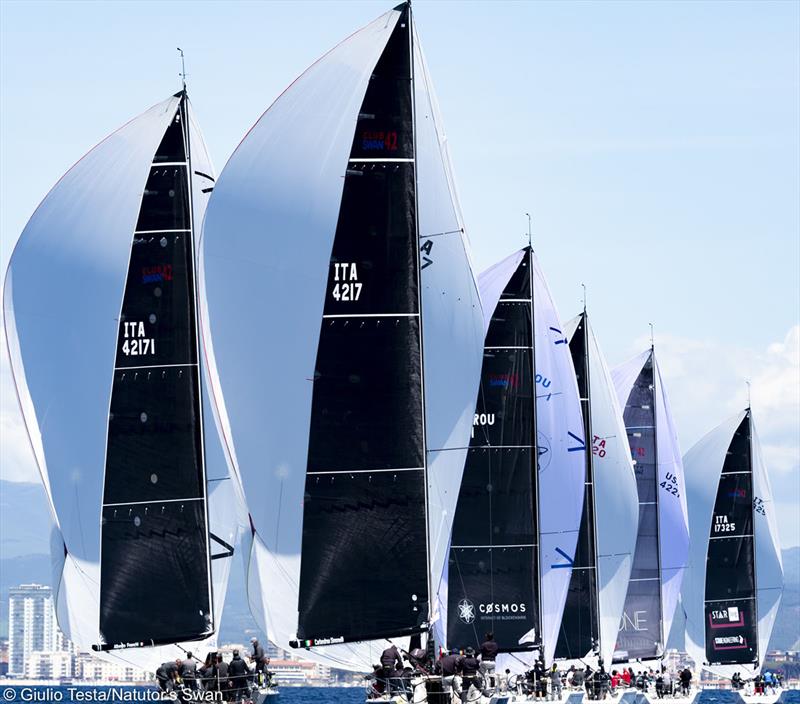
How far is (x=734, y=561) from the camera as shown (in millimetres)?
58312

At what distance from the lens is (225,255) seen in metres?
31.8

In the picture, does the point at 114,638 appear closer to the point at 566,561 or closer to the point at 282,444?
the point at 282,444

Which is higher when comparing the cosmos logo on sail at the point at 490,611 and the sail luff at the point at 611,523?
the sail luff at the point at 611,523

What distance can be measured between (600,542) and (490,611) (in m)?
9.18

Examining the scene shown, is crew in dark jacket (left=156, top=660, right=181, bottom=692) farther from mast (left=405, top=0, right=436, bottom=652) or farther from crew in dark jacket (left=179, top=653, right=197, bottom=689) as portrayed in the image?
mast (left=405, top=0, right=436, bottom=652)

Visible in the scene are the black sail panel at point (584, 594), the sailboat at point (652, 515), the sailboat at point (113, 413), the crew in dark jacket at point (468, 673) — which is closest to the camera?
the crew in dark jacket at point (468, 673)

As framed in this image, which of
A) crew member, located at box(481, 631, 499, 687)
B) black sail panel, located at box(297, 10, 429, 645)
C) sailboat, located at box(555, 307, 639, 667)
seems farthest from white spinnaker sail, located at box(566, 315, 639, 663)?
black sail panel, located at box(297, 10, 429, 645)

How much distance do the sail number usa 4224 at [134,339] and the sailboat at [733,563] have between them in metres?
28.9

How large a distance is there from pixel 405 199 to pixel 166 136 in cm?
552

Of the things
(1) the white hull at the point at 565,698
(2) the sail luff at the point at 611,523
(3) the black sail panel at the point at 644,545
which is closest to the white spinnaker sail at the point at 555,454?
(1) the white hull at the point at 565,698

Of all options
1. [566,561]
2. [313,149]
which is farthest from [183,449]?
[566,561]

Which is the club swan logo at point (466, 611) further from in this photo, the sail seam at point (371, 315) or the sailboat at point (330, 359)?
the sail seam at point (371, 315)

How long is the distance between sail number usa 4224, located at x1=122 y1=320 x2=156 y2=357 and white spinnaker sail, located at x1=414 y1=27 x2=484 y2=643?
5.56 m

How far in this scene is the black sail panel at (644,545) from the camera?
2250 inches
